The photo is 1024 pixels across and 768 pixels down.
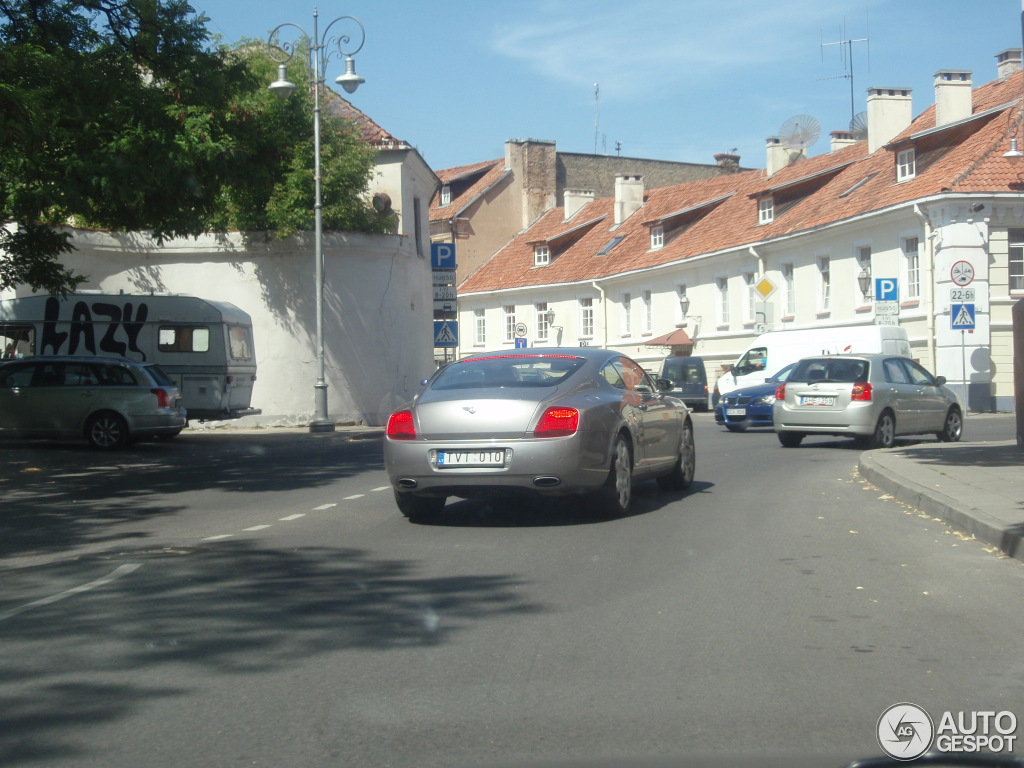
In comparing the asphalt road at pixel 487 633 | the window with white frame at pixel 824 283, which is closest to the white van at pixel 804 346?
the window with white frame at pixel 824 283

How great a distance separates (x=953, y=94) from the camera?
38438 mm

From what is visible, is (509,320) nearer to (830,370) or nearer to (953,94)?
(953,94)

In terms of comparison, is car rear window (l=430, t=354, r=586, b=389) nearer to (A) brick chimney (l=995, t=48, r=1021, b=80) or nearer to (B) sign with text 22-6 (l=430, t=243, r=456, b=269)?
(B) sign with text 22-6 (l=430, t=243, r=456, b=269)

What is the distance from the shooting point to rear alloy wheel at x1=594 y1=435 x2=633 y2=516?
33.9 feet

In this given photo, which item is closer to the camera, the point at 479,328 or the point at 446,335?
the point at 446,335

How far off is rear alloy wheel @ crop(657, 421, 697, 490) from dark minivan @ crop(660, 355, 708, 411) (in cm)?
2737

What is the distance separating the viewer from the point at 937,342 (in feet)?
113

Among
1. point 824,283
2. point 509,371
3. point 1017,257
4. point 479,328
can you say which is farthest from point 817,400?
point 479,328

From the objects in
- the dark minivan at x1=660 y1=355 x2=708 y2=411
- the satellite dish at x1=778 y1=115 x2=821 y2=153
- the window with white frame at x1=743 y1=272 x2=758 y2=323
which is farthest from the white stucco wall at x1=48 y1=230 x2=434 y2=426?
the satellite dish at x1=778 y1=115 x2=821 y2=153

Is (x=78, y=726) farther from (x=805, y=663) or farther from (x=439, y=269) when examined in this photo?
(x=439, y=269)

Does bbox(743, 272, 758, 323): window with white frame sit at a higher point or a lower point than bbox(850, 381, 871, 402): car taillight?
higher

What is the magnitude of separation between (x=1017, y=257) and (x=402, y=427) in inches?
1159

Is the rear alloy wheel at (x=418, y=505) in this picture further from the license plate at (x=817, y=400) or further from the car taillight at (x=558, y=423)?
the license plate at (x=817, y=400)

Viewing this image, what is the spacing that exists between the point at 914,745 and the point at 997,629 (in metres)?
2.46
